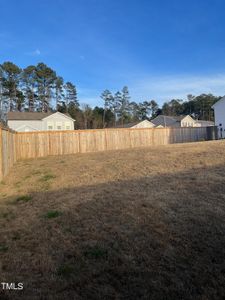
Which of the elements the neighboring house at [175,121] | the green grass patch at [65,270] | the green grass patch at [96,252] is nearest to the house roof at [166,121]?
the neighboring house at [175,121]

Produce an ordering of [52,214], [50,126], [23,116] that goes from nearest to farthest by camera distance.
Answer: [52,214]
[23,116]
[50,126]

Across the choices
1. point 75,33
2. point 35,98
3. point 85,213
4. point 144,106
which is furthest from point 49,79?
point 85,213

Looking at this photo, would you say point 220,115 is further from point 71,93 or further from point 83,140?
point 71,93

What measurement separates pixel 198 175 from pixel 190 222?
9.93 ft

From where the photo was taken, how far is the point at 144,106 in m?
66.4

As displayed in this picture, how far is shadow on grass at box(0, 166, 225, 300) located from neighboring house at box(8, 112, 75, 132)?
28903mm

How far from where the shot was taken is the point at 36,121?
33.8 metres

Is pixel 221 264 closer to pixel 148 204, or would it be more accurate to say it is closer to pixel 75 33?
pixel 148 204

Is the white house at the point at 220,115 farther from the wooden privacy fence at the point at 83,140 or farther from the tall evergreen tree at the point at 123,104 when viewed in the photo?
the tall evergreen tree at the point at 123,104

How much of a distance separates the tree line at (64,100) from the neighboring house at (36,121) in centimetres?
698

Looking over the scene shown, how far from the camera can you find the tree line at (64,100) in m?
43.6

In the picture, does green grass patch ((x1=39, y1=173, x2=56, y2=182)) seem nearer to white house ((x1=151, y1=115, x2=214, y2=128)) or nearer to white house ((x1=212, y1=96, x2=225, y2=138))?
white house ((x1=212, y1=96, x2=225, y2=138))

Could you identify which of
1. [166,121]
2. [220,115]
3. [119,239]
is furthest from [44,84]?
[119,239]

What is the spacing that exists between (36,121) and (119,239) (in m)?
32.1
